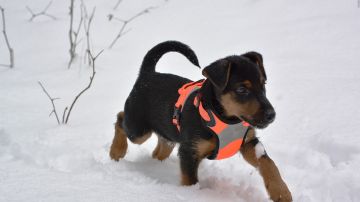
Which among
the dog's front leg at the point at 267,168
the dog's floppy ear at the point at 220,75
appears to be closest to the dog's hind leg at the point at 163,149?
the dog's front leg at the point at 267,168

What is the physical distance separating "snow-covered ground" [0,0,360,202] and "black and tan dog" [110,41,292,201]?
0.20 meters

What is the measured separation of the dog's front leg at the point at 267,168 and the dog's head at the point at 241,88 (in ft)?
1.12

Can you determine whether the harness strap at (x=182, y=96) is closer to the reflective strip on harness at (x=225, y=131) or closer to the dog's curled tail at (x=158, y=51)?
the reflective strip on harness at (x=225, y=131)

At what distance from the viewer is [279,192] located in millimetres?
2830

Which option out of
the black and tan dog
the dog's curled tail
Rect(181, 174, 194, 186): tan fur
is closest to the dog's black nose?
the black and tan dog

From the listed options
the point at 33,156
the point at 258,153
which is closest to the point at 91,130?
the point at 33,156

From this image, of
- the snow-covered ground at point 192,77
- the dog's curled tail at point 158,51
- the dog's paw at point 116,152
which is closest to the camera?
the snow-covered ground at point 192,77

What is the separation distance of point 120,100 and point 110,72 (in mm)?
940

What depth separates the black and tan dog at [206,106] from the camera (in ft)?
9.36

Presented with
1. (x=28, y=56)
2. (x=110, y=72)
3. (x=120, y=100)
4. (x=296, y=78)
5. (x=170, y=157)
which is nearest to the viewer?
(x=170, y=157)

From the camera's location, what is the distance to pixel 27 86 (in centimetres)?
564

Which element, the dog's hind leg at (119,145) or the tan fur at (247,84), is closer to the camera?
the tan fur at (247,84)

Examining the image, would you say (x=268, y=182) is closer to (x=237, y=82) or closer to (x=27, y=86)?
(x=237, y=82)

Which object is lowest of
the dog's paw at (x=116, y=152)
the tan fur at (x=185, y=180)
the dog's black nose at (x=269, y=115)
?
the dog's paw at (x=116, y=152)
